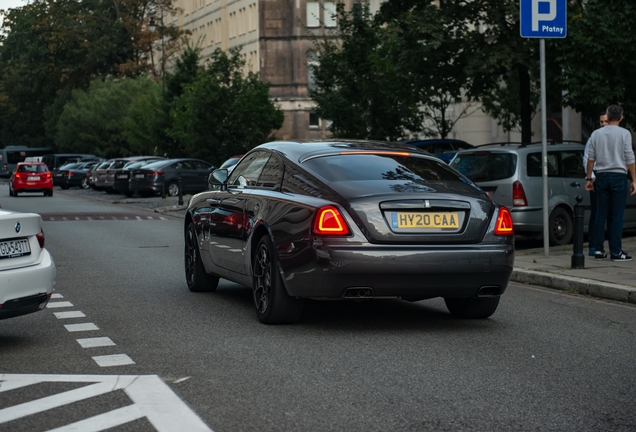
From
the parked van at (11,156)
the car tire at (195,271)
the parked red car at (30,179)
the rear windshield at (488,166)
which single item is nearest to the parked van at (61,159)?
the parked red car at (30,179)

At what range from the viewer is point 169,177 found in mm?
46156

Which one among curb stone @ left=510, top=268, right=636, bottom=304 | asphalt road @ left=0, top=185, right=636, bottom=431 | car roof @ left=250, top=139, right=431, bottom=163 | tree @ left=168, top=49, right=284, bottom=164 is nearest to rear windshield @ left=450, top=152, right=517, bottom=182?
curb stone @ left=510, top=268, right=636, bottom=304

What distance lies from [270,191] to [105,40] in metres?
82.3

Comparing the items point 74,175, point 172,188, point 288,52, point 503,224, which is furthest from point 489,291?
point 288,52

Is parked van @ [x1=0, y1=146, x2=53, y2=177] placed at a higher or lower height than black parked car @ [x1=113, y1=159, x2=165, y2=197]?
lower

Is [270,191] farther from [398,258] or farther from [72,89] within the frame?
[72,89]

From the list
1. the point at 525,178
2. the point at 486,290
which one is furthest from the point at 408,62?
the point at 486,290

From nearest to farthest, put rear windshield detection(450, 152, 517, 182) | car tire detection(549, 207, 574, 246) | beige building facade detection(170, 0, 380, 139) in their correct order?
rear windshield detection(450, 152, 517, 182) < car tire detection(549, 207, 574, 246) < beige building facade detection(170, 0, 380, 139)

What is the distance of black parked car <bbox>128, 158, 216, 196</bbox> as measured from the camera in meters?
46.1

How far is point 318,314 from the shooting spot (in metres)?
10.7

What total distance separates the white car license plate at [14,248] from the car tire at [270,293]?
1.85 meters

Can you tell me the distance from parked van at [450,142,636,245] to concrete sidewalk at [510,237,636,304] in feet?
4.41

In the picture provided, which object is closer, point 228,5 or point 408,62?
point 408,62

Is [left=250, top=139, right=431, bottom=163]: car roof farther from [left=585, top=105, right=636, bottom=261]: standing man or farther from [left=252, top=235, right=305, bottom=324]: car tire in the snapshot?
[left=585, top=105, right=636, bottom=261]: standing man
